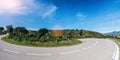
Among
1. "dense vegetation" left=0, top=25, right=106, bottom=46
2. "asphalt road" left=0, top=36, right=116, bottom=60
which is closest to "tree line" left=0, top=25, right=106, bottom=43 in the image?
"dense vegetation" left=0, top=25, right=106, bottom=46

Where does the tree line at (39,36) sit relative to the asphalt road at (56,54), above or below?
above

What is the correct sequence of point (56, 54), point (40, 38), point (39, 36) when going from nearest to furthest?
point (56, 54) → point (40, 38) → point (39, 36)

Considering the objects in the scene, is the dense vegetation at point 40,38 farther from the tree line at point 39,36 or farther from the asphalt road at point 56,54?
the asphalt road at point 56,54

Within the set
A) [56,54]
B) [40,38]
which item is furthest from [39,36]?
[56,54]

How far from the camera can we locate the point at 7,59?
9383 mm

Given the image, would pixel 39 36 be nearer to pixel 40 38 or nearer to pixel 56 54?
pixel 40 38

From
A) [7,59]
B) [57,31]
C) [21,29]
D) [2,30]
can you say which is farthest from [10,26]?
[7,59]

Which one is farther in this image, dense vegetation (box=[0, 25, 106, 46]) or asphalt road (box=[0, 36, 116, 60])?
dense vegetation (box=[0, 25, 106, 46])

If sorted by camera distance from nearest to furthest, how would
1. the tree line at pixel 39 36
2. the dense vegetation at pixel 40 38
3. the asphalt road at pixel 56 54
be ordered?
the asphalt road at pixel 56 54, the dense vegetation at pixel 40 38, the tree line at pixel 39 36

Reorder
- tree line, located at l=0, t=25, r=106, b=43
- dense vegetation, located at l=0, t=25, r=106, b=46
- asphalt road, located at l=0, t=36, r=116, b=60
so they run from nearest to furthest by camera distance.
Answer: asphalt road, located at l=0, t=36, r=116, b=60 → dense vegetation, located at l=0, t=25, r=106, b=46 → tree line, located at l=0, t=25, r=106, b=43

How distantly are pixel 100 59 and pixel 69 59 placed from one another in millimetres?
1670

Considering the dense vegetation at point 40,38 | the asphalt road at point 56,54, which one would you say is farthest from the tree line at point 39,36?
the asphalt road at point 56,54

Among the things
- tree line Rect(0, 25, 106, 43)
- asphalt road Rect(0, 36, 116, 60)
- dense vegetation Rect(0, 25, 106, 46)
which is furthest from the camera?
tree line Rect(0, 25, 106, 43)

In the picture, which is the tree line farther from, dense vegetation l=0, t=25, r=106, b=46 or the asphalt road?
the asphalt road
